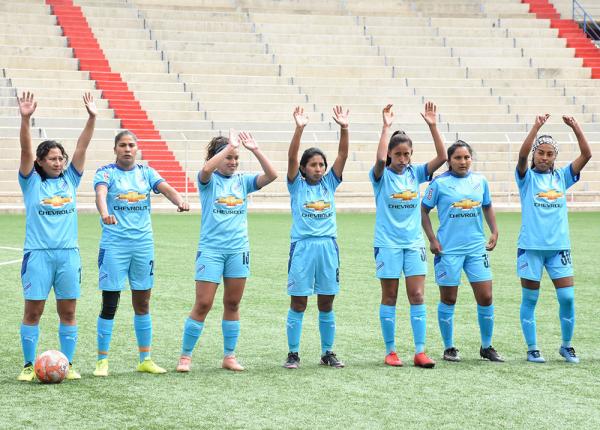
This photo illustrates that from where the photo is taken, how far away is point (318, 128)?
29.8 m

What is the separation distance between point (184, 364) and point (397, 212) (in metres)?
1.92

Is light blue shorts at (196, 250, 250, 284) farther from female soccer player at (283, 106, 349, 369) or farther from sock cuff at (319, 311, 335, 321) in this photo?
sock cuff at (319, 311, 335, 321)

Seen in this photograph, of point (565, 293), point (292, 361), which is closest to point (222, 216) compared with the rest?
point (292, 361)

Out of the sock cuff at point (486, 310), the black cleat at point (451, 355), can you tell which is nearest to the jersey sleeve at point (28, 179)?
the black cleat at point (451, 355)

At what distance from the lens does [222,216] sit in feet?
23.6

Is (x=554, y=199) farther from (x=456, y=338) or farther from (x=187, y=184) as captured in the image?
(x=187, y=184)

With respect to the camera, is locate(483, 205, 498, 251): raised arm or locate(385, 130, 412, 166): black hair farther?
locate(483, 205, 498, 251): raised arm

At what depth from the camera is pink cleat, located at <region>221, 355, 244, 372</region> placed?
7095 mm

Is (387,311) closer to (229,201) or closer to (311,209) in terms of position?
(311,209)

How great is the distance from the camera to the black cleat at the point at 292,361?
721 centimetres

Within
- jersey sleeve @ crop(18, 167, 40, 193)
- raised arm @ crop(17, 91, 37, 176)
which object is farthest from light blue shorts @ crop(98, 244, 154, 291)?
raised arm @ crop(17, 91, 37, 176)

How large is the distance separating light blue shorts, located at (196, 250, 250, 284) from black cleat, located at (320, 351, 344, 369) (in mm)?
843

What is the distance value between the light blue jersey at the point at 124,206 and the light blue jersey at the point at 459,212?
2229mm

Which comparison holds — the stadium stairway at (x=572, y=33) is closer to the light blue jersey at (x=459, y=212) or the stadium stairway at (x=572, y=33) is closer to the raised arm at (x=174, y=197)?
the light blue jersey at (x=459, y=212)
